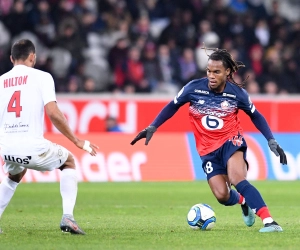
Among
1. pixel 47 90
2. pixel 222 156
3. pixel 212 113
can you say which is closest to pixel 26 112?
pixel 47 90

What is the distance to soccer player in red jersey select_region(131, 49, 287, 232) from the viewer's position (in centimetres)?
905

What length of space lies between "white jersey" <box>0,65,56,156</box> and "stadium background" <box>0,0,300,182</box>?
7773 millimetres

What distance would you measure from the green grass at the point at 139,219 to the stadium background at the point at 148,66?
2.35 ft

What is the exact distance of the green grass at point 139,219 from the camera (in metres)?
7.70

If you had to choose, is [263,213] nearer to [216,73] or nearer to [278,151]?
[278,151]

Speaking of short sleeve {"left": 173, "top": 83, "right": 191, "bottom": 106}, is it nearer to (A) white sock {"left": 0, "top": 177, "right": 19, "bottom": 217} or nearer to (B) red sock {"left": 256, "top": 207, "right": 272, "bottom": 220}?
(B) red sock {"left": 256, "top": 207, "right": 272, "bottom": 220}

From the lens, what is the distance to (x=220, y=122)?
9.18m

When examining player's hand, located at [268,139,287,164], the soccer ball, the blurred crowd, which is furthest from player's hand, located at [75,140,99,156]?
the blurred crowd

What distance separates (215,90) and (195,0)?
518 inches

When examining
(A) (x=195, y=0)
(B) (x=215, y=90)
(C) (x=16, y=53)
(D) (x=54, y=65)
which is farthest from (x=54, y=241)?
(A) (x=195, y=0)

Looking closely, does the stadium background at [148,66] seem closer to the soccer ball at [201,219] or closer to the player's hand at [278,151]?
the soccer ball at [201,219]

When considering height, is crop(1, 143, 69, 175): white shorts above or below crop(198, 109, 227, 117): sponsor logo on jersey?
below

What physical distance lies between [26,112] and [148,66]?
39.4 ft

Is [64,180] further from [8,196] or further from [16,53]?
[16,53]
